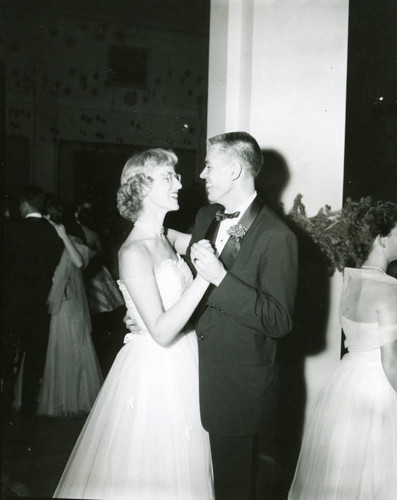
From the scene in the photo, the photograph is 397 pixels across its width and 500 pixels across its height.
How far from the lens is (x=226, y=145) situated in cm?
236

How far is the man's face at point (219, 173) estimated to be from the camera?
7.73 ft

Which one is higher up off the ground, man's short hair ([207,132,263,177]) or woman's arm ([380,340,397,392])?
man's short hair ([207,132,263,177])

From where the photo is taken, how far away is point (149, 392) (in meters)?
2.47

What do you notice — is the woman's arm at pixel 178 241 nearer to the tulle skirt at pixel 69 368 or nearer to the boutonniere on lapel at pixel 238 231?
the boutonniere on lapel at pixel 238 231

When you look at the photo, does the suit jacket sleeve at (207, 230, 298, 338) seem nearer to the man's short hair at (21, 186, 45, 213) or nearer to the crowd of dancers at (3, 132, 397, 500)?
the crowd of dancers at (3, 132, 397, 500)

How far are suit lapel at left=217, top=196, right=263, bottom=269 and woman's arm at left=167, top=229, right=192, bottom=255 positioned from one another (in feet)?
1.68

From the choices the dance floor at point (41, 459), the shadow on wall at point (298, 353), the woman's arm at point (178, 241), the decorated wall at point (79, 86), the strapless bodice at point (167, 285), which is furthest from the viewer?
the decorated wall at point (79, 86)

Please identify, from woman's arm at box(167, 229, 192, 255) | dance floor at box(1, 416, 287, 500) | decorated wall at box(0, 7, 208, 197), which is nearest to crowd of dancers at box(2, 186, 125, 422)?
dance floor at box(1, 416, 287, 500)

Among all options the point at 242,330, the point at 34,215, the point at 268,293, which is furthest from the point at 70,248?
the point at 268,293

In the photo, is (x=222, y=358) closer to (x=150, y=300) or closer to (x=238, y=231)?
(x=150, y=300)

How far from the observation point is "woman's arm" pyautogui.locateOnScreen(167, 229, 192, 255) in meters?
2.78
